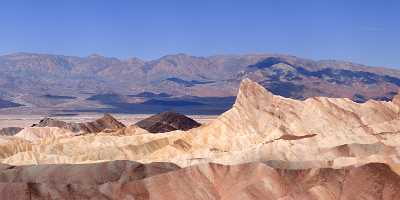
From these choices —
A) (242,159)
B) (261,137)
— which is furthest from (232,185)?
(261,137)

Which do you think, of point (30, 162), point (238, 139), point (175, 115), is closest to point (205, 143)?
point (238, 139)

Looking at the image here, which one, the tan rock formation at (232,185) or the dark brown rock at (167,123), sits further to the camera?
the dark brown rock at (167,123)

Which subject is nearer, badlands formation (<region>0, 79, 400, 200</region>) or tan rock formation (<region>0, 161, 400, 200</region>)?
tan rock formation (<region>0, 161, 400, 200</region>)

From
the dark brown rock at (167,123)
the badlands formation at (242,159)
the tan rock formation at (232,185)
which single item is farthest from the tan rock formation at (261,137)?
the dark brown rock at (167,123)

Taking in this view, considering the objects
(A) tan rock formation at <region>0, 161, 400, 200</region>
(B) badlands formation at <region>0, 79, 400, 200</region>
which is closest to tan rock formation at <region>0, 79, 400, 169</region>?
(B) badlands formation at <region>0, 79, 400, 200</region>

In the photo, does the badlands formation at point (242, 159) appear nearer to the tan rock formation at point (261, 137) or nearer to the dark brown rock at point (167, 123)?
the tan rock formation at point (261, 137)

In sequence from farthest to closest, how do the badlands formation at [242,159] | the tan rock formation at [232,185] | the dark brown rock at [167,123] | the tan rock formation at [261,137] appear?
the dark brown rock at [167,123] < the tan rock formation at [261,137] < the badlands formation at [242,159] < the tan rock formation at [232,185]

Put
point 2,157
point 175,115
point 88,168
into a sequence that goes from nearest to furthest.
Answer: point 88,168, point 2,157, point 175,115

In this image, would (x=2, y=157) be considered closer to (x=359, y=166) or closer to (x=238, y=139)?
(x=238, y=139)

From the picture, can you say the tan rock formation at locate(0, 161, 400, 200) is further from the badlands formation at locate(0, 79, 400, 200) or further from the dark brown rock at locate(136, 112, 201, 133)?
the dark brown rock at locate(136, 112, 201, 133)
